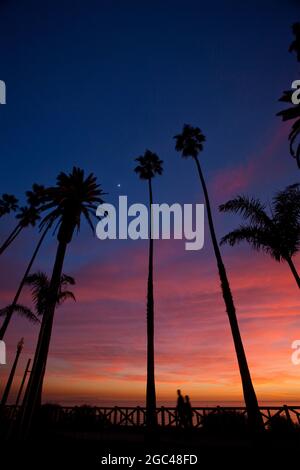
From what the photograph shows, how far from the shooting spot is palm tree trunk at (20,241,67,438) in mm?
13203

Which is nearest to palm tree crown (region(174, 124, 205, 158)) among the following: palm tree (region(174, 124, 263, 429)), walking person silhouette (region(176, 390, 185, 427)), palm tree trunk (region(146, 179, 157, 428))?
palm tree (region(174, 124, 263, 429))

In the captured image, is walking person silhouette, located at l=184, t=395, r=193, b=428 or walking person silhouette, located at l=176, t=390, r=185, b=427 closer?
walking person silhouette, located at l=184, t=395, r=193, b=428

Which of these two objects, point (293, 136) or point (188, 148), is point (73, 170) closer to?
point (188, 148)

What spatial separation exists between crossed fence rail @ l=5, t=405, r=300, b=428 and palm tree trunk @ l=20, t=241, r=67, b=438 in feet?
5.40

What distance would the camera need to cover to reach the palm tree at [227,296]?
42.8 ft

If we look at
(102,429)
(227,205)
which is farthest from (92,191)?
(102,429)

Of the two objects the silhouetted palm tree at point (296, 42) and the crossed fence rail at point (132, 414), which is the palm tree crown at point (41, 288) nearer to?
the crossed fence rail at point (132, 414)

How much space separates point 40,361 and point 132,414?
28.8 feet

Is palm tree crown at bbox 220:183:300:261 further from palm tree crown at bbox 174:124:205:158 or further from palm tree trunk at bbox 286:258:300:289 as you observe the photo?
palm tree crown at bbox 174:124:205:158

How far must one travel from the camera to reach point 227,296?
16.3 metres

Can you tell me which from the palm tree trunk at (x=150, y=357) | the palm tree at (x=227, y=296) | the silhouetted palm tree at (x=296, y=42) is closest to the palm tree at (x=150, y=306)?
the palm tree trunk at (x=150, y=357)

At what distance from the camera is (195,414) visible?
16781 millimetres

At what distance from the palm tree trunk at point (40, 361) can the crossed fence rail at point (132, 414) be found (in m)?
1.64
